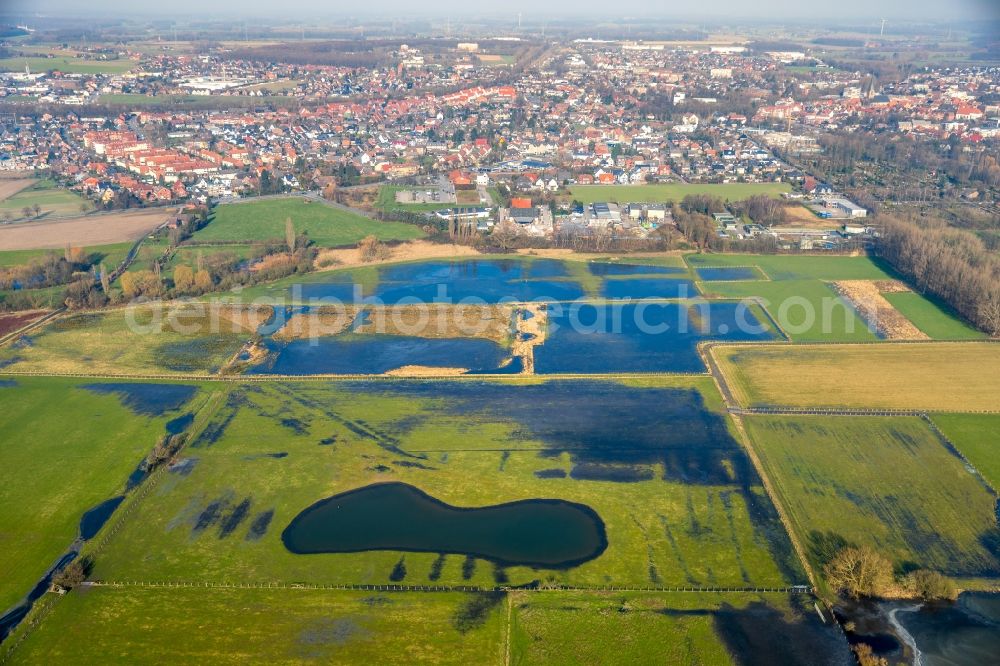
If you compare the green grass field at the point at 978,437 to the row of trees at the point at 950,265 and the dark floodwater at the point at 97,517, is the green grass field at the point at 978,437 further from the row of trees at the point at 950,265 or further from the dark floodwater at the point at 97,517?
the dark floodwater at the point at 97,517

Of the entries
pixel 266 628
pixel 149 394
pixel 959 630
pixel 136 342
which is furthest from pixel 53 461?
pixel 959 630

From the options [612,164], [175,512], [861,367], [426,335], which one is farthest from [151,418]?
[612,164]

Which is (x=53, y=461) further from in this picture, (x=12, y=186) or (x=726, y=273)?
(x=12, y=186)

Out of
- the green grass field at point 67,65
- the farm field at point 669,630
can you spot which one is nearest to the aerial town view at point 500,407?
the farm field at point 669,630

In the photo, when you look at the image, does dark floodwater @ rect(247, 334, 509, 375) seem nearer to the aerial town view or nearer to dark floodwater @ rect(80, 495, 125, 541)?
the aerial town view

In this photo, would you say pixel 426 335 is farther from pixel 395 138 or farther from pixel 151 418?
pixel 395 138

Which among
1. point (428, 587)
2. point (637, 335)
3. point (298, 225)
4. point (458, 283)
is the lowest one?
point (428, 587)
